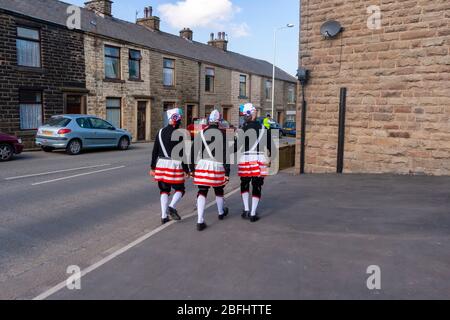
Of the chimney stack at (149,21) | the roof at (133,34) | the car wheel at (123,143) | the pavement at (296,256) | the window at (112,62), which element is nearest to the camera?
the pavement at (296,256)

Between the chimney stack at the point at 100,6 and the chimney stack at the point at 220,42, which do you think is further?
the chimney stack at the point at 220,42

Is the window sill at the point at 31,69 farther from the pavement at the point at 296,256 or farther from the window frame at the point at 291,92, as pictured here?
the window frame at the point at 291,92

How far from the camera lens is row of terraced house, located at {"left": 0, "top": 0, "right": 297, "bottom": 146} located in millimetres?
17567

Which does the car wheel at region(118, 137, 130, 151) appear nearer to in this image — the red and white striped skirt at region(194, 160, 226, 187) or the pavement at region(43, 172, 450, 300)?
the pavement at region(43, 172, 450, 300)

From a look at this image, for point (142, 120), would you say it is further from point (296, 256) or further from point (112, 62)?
point (296, 256)

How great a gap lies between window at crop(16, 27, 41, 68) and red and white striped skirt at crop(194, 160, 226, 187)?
15.4m

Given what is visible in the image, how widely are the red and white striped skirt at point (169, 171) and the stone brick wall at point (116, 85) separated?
16.6 m

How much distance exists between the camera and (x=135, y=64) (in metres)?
24.4

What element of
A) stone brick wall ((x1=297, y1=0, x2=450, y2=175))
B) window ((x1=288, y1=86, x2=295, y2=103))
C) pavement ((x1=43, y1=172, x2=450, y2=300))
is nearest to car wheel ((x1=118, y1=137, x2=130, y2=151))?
stone brick wall ((x1=297, y1=0, x2=450, y2=175))

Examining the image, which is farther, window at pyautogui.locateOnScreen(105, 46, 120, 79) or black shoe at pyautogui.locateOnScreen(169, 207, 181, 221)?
window at pyautogui.locateOnScreen(105, 46, 120, 79)

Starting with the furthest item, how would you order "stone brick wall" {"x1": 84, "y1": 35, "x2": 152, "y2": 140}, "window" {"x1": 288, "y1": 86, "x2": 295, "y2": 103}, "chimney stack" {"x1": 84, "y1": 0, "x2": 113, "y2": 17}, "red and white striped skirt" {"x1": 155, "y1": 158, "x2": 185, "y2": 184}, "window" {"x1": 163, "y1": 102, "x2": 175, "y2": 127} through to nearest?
"window" {"x1": 288, "y1": 86, "x2": 295, "y2": 103} < "window" {"x1": 163, "y1": 102, "x2": 175, "y2": 127} < "chimney stack" {"x1": 84, "y1": 0, "x2": 113, "y2": 17} < "stone brick wall" {"x1": 84, "y1": 35, "x2": 152, "y2": 140} < "red and white striped skirt" {"x1": 155, "y1": 158, "x2": 185, "y2": 184}

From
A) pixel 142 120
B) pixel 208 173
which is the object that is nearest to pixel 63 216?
pixel 208 173

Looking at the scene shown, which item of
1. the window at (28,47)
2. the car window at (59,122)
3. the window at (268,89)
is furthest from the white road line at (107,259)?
the window at (268,89)

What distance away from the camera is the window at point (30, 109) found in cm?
1795
